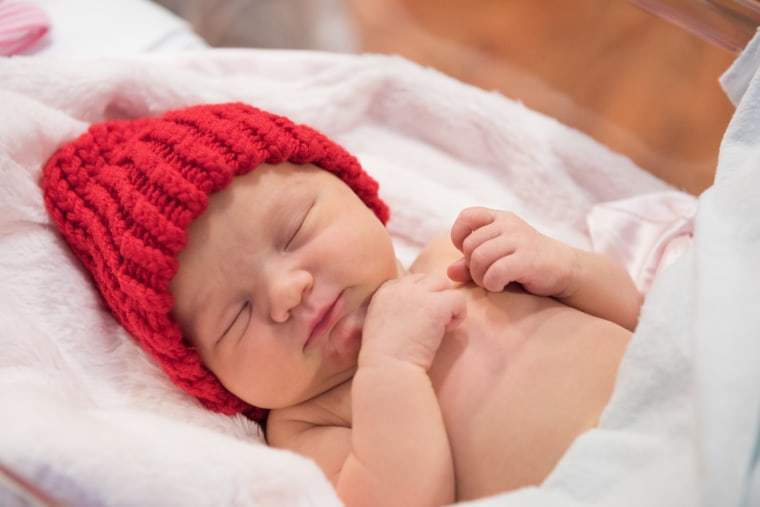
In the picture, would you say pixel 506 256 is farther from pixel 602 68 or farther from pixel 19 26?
pixel 19 26

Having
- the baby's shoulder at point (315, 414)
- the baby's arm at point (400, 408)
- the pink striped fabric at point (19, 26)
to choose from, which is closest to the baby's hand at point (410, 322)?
the baby's arm at point (400, 408)

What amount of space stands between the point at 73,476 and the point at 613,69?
1070 mm

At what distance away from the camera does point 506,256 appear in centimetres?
87

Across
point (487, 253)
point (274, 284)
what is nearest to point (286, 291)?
point (274, 284)

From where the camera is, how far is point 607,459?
683 millimetres

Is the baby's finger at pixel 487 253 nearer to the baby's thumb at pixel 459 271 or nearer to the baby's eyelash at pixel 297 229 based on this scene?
the baby's thumb at pixel 459 271

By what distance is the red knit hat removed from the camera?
826mm

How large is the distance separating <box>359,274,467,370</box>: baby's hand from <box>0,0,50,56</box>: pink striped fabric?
0.77 meters

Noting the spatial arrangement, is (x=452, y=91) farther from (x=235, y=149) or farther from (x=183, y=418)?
(x=183, y=418)

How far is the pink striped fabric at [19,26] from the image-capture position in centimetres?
117

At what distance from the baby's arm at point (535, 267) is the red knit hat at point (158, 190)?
0.17 meters

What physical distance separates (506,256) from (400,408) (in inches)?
8.8

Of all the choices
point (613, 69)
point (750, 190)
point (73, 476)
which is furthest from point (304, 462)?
point (613, 69)

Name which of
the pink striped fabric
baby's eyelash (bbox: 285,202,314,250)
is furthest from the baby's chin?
the pink striped fabric
